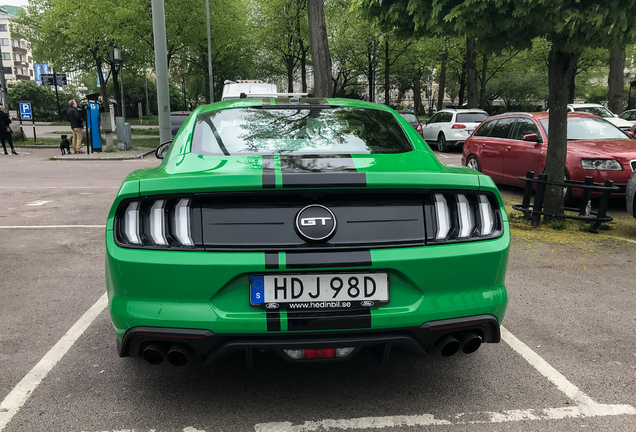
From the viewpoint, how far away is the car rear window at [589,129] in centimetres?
920

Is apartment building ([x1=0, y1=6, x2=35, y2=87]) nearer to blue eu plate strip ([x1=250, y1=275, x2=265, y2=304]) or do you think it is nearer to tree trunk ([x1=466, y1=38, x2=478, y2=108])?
tree trunk ([x1=466, y1=38, x2=478, y2=108])

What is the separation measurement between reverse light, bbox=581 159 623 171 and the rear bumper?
21.1 ft

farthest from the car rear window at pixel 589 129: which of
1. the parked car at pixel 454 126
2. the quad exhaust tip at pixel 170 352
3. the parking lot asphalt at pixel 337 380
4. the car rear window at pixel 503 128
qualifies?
the parked car at pixel 454 126

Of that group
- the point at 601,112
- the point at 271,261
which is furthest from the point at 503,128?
the point at 601,112

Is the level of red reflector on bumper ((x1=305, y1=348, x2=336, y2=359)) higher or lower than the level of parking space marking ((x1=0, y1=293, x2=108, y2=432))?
higher

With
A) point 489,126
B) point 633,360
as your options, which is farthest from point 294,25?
point 633,360

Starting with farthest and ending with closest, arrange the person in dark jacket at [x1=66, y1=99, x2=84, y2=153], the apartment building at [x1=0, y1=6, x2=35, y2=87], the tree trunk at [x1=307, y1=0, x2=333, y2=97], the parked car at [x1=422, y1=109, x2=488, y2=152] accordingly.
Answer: the apartment building at [x1=0, y1=6, x2=35, y2=87]
the parked car at [x1=422, y1=109, x2=488, y2=152]
the person in dark jacket at [x1=66, y1=99, x2=84, y2=153]
the tree trunk at [x1=307, y1=0, x2=333, y2=97]

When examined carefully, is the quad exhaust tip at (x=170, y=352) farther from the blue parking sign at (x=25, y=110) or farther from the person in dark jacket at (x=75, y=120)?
the blue parking sign at (x=25, y=110)

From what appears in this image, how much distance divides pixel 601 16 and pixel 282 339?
4950 millimetres

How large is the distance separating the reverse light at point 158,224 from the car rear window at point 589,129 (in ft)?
26.5

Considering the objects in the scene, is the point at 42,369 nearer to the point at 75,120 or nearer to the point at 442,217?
the point at 442,217

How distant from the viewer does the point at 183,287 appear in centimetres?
239

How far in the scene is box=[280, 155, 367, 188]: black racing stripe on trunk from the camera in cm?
241

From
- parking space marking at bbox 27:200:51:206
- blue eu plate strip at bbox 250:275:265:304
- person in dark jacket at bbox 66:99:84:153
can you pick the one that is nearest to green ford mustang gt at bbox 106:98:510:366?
blue eu plate strip at bbox 250:275:265:304
